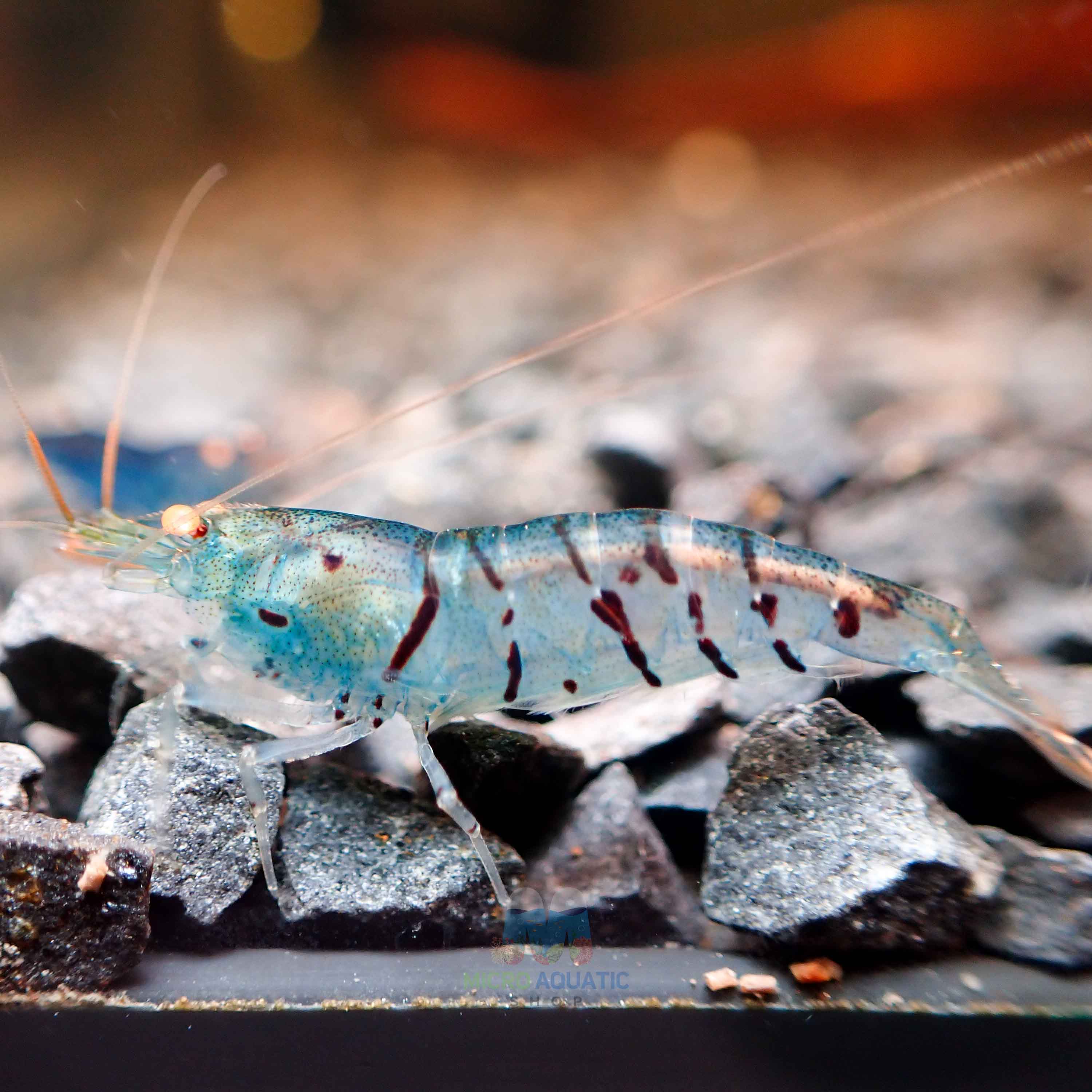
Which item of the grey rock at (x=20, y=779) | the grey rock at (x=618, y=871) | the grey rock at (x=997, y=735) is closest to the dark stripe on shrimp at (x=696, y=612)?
the grey rock at (x=618, y=871)

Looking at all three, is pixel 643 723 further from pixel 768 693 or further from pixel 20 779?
pixel 20 779

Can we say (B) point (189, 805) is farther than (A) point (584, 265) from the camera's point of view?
No

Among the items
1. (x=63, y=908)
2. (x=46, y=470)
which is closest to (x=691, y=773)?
(x=63, y=908)

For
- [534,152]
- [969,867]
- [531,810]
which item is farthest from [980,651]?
[534,152]

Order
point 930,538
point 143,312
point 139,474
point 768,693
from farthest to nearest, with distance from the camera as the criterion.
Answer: point 139,474 < point 930,538 < point 143,312 < point 768,693

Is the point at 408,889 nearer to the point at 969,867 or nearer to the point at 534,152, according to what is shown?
the point at 969,867
